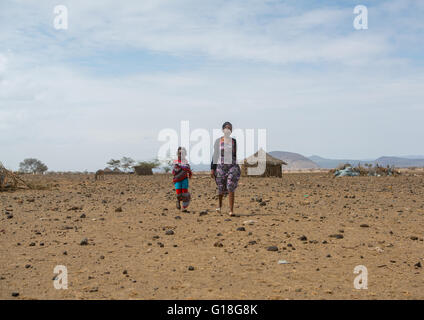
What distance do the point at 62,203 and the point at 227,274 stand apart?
8.76 m

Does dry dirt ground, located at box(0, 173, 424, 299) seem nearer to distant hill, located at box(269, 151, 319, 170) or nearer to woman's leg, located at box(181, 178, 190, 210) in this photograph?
woman's leg, located at box(181, 178, 190, 210)

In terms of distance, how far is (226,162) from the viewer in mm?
9938

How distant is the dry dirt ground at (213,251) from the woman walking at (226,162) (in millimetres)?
686

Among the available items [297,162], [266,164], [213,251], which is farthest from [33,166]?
[297,162]

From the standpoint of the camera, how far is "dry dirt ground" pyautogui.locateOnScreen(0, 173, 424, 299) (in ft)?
16.6

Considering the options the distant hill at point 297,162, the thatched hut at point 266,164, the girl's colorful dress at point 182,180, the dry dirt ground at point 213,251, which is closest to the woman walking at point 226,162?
the dry dirt ground at point 213,251

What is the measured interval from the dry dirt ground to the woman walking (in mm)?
686

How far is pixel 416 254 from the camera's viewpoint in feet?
22.1

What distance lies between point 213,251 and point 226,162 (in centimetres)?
345

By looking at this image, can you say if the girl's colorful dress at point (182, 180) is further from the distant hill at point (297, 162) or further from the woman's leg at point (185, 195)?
the distant hill at point (297, 162)

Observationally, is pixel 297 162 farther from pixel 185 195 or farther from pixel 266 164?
pixel 185 195

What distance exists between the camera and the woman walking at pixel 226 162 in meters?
9.84

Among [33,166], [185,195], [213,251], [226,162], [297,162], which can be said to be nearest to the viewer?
[213,251]
